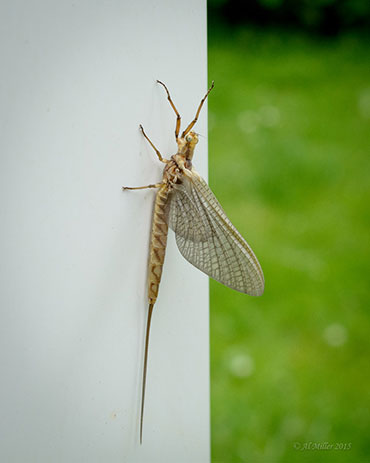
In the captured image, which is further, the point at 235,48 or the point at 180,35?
the point at 235,48

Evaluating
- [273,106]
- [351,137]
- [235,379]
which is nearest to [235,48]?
[273,106]

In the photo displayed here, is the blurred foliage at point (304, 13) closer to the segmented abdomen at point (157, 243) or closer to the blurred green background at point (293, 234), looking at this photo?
the blurred green background at point (293, 234)

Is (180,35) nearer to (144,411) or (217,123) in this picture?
(144,411)

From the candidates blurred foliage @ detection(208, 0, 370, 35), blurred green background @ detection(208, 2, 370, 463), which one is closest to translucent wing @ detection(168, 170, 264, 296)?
blurred green background @ detection(208, 2, 370, 463)

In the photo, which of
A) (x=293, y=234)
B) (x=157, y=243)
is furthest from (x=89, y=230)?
(x=293, y=234)

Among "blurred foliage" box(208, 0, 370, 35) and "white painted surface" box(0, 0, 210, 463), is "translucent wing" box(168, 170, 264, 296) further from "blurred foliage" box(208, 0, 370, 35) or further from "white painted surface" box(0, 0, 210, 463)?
"blurred foliage" box(208, 0, 370, 35)

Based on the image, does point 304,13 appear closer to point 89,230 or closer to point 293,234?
point 293,234
